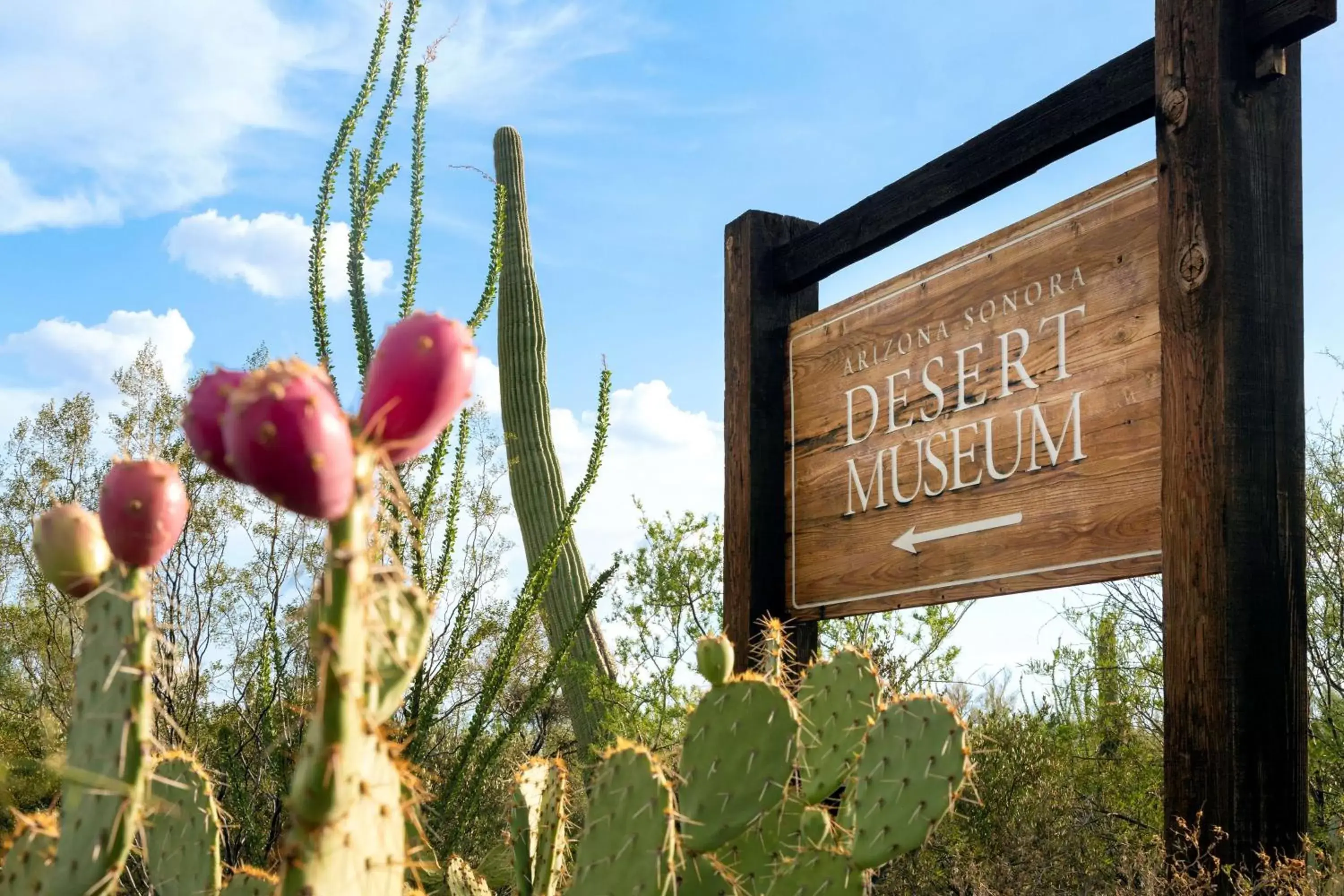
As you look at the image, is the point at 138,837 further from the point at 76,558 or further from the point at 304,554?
the point at 304,554

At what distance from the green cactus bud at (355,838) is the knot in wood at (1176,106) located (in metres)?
2.76

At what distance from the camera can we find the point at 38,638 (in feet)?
36.9

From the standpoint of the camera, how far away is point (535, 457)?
28.6 feet

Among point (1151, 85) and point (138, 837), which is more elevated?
point (1151, 85)

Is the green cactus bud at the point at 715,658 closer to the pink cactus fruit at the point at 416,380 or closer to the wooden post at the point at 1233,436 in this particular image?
the pink cactus fruit at the point at 416,380

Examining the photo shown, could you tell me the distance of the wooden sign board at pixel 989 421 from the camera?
11.1ft

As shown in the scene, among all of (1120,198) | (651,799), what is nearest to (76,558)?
(651,799)

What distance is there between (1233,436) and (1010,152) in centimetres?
134

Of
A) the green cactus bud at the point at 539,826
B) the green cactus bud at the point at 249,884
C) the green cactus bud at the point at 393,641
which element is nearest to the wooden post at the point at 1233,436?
the green cactus bud at the point at 539,826

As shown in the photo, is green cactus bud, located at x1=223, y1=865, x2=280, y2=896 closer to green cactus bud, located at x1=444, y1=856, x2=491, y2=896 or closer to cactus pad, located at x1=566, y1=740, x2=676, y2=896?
cactus pad, located at x1=566, y1=740, x2=676, y2=896

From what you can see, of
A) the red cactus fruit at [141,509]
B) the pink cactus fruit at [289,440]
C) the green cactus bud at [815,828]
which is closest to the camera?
the pink cactus fruit at [289,440]

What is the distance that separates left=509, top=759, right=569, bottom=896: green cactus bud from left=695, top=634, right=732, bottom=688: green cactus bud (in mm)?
456

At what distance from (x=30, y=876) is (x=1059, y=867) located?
12.7 feet

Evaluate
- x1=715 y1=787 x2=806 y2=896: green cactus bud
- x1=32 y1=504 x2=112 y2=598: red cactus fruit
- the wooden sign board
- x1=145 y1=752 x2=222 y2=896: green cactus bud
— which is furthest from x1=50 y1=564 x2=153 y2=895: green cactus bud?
the wooden sign board
